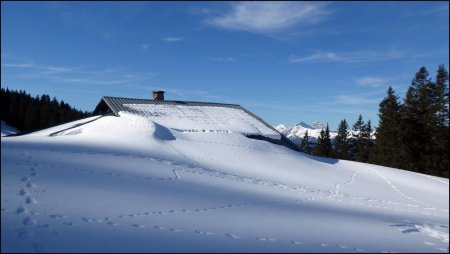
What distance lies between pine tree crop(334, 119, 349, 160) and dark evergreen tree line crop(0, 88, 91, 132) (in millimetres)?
50099

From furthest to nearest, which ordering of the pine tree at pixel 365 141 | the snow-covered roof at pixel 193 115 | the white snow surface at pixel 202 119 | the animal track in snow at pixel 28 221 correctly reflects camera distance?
1. the pine tree at pixel 365 141
2. the snow-covered roof at pixel 193 115
3. the white snow surface at pixel 202 119
4. the animal track in snow at pixel 28 221

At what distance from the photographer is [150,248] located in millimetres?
6188

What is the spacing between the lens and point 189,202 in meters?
9.58

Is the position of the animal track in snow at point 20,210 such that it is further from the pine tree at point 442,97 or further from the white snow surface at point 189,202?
the pine tree at point 442,97

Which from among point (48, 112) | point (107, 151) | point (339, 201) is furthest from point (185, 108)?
point (48, 112)

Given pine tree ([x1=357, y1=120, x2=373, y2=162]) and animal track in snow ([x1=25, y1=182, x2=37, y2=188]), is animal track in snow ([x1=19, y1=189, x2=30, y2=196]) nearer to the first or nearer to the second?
animal track in snow ([x1=25, y1=182, x2=37, y2=188])

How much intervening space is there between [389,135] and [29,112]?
2641 inches

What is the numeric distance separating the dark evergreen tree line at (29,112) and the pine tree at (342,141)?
50099mm

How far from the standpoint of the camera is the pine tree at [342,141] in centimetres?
6338

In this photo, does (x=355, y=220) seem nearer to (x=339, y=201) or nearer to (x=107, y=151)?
(x=339, y=201)

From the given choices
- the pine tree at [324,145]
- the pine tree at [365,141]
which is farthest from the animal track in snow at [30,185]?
the pine tree at [324,145]

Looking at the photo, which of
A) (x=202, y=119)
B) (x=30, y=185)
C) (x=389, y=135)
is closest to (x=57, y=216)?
(x=30, y=185)

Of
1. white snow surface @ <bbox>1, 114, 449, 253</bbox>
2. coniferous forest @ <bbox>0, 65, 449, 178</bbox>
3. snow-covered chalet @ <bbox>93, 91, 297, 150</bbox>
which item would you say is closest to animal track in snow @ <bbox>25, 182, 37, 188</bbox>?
white snow surface @ <bbox>1, 114, 449, 253</bbox>

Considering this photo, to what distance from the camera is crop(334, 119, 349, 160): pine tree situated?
208 feet
